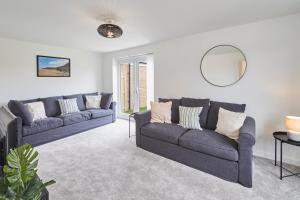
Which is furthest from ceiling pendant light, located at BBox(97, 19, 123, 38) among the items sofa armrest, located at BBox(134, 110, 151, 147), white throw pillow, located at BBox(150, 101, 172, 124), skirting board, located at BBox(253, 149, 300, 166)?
skirting board, located at BBox(253, 149, 300, 166)

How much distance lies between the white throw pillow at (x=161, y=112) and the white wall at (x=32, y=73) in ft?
9.74

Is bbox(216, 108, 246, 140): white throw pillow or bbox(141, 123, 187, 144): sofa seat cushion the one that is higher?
bbox(216, 108, 246, 140): white throw pillow

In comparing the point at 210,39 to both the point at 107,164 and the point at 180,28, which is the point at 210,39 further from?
the point at 107,164

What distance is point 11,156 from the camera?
37.1 inches

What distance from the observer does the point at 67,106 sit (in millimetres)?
4246

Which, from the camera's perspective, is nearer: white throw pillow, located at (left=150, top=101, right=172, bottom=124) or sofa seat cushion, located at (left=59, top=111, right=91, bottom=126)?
white throw pillow, located at (left=150, top=101, right=172, bottom=124)

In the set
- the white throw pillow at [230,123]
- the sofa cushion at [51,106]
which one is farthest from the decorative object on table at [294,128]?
the sofa cushion at [51,106]

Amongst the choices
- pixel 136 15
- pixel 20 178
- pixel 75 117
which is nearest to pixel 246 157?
pixel 20 178

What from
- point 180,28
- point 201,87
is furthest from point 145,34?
point 201,87

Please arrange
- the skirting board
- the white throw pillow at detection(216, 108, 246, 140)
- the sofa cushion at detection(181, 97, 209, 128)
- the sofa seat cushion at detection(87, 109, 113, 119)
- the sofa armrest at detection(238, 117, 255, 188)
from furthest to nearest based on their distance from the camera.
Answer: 1. the sofa seat cushion at detection(87, 109, 113, 119)
2. the sofa cushion at detection(181, 97, 209, 128)
3. the skirting board
4. the white throw pillow at detection(216, 108, 246, 140)
5. the sofa armrest at detection(238, 117, 255, 188)

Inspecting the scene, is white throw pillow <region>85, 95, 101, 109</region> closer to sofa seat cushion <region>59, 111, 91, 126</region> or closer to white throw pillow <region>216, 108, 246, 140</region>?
sofa seat cushion <region>59, 111, 91, 126</region>

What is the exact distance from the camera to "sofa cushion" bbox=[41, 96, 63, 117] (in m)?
4.05

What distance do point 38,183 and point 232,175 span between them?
2.15 meters

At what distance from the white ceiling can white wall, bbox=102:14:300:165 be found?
20 cm
